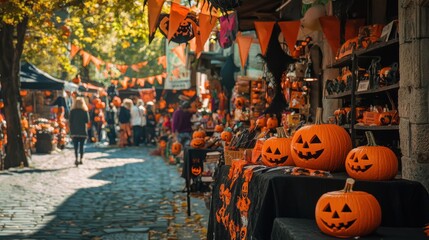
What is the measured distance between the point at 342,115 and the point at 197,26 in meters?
3.58

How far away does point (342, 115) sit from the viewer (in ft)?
32.6

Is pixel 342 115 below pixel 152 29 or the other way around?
below

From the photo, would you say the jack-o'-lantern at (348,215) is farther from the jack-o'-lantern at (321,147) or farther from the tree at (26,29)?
the tree at (26,29)

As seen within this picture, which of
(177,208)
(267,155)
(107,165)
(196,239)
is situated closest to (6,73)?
(107,165)

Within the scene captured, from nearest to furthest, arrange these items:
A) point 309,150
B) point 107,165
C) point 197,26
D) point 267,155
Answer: point 309,150
point 267,155
point 197,26
point 107,165

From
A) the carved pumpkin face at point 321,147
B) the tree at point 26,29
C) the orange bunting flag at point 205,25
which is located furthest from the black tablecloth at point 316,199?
the tree at point 26,29

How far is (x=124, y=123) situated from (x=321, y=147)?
2966 centimetres

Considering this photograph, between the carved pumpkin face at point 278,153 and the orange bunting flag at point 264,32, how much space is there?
6.15 meters

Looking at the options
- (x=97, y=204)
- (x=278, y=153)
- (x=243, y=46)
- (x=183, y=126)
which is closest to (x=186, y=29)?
(x=243, y=46)

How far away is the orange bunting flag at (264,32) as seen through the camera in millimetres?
12523

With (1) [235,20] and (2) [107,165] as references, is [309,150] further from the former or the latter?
(2) [107,165]

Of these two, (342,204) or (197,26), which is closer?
(342,204)

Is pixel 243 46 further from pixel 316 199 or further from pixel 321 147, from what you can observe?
pixel 316 199

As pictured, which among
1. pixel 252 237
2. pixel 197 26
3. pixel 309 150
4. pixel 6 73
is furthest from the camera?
pixel 6 73
